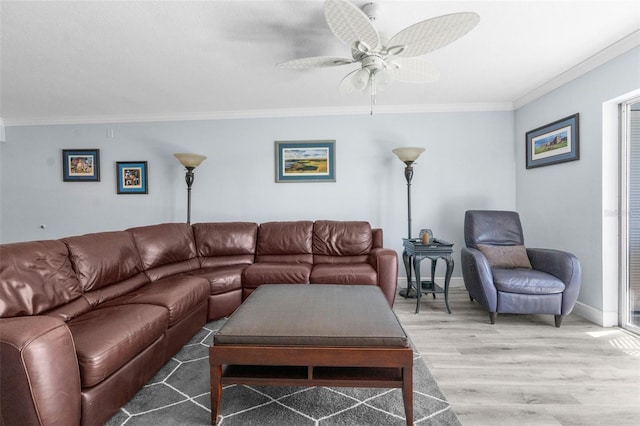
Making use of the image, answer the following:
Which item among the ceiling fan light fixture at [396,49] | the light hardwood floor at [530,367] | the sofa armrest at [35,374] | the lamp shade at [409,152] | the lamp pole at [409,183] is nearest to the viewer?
the sofa armrest at [35,374]

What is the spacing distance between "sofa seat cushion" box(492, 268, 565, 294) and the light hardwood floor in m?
0.35

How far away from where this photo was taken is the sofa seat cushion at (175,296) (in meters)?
1.94

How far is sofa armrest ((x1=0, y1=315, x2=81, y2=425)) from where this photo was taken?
1.07 m

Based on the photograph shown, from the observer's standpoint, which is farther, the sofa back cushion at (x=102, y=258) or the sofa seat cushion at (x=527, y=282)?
the sofa seat cushion at (x=527, y=282)

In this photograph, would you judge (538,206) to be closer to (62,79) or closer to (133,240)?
(133,240)

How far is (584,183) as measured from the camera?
2754 millimetres

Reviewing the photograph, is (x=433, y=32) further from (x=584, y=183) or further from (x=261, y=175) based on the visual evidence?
(x=261, y=175)

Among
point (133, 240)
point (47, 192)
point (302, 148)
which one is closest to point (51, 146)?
point (47, 192)

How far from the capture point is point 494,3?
1.87m

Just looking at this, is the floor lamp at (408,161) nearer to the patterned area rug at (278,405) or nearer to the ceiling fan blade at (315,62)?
the ceiling fan blade at (315,62)

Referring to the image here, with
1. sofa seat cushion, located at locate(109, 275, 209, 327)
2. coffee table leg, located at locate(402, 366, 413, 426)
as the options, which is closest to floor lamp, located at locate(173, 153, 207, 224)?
sofa seat cushion, located at locate(109, 275, 209, 327)

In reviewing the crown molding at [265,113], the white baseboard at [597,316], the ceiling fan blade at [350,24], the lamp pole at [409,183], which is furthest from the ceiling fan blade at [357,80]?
the white baseboard at [597,316]

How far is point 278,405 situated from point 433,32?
220cm

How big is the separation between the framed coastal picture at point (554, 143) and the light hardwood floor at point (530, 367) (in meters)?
1.65
